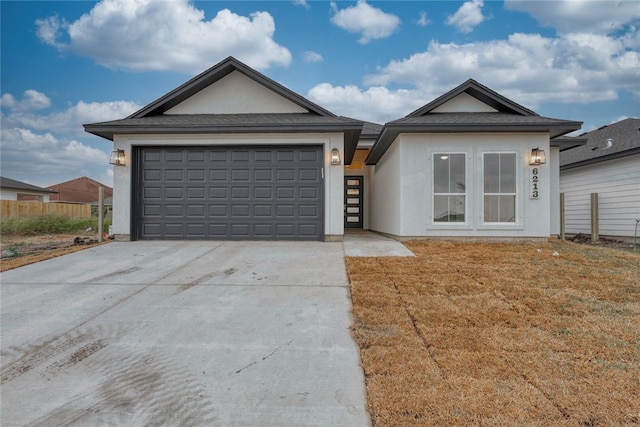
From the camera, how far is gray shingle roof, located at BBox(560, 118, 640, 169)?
9.77 meters

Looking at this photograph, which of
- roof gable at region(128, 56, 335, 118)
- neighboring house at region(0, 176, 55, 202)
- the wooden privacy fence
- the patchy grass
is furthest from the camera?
neighboring house at region(0, 176, 55, 202)

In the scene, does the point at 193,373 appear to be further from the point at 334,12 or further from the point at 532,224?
the point at 334,12

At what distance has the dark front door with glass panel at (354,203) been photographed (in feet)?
42.9

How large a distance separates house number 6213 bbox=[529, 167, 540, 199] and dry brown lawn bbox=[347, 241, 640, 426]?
2667mm

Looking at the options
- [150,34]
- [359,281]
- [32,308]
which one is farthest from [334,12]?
[32,308]

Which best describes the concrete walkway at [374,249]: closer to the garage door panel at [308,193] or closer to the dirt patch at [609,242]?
the garage door panel at [308,193]

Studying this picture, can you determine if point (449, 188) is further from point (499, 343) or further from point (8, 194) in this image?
point (8, 194)

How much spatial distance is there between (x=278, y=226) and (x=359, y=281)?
12.6 ft

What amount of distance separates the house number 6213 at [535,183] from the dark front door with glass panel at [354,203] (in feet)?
21.5

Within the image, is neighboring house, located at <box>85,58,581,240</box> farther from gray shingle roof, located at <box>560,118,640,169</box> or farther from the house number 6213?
gray shingle roof, located at <box>560,118,640,169</box>

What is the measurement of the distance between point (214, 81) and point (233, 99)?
698mm

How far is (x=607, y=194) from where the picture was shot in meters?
10.4

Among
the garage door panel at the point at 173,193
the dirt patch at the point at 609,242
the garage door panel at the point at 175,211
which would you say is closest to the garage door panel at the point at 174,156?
the garage door panel at the point at 173,193

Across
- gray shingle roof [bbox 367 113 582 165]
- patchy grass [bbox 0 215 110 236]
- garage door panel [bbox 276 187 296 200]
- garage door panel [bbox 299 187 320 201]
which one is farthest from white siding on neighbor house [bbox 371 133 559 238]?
patchy grass [bbox 0 215 110 236]
